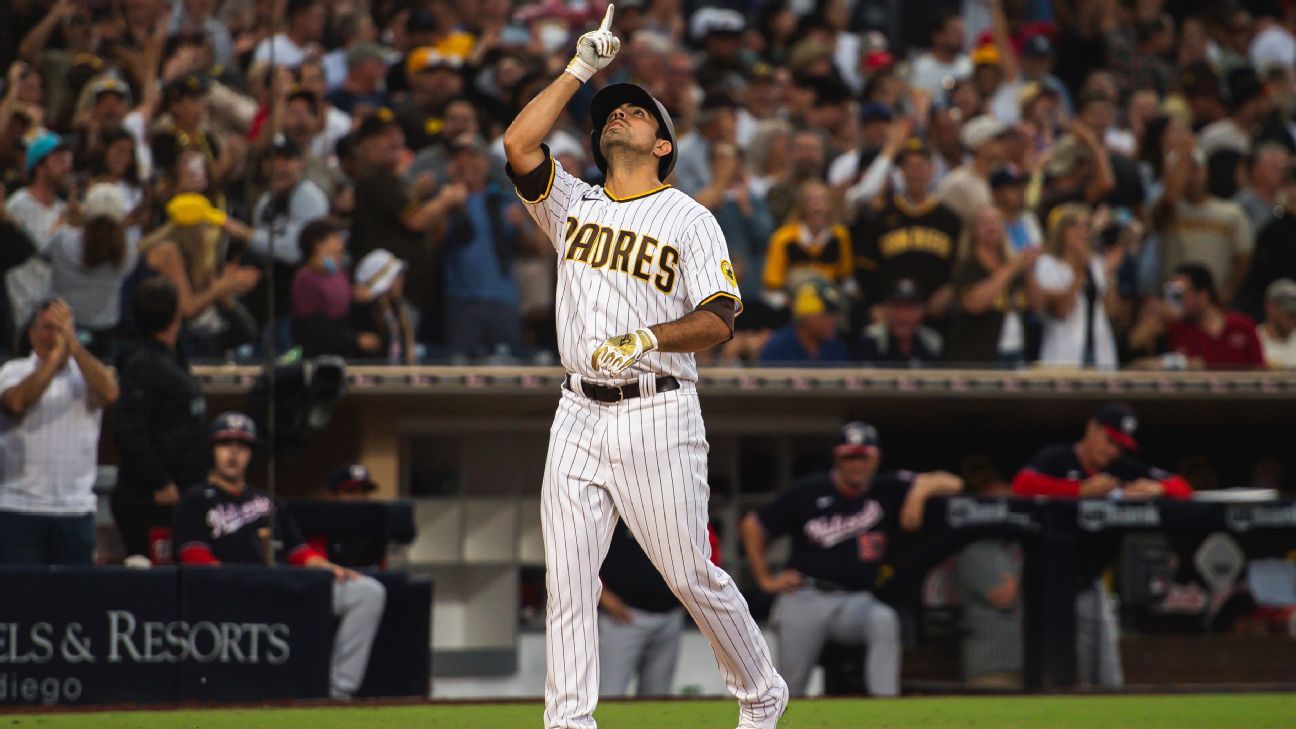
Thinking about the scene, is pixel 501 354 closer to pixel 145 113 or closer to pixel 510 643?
pixel 510 643

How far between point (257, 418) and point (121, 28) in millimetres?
2691

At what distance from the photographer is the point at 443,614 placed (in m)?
9.70

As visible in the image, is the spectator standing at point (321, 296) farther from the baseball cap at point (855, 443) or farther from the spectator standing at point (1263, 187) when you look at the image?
the spectator standing at point (1263, 187)

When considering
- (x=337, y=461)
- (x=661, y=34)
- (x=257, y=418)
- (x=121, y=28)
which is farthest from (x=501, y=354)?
(x=661, y=34)

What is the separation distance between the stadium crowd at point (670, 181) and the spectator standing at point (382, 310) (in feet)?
0.06

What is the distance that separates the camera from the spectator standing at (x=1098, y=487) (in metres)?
8.10

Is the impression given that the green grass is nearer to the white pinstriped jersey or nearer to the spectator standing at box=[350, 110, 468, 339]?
the white pinstriped jersey

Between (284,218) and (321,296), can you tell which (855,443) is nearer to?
(321,296)

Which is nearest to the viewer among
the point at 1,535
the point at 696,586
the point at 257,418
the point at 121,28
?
the point at 696,586

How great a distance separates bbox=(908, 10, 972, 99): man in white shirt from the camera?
13258mm

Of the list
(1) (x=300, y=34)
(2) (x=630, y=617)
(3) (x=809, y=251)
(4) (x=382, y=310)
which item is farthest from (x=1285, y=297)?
(1) (x=300, y=34)

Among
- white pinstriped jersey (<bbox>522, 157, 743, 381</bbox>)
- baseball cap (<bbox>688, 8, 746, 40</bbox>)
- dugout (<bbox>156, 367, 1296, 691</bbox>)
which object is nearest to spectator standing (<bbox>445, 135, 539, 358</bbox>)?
dugout (<bbox>156, 367, 1296, 691</bbox>)

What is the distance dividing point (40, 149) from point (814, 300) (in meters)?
4.07

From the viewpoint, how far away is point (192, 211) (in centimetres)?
838
